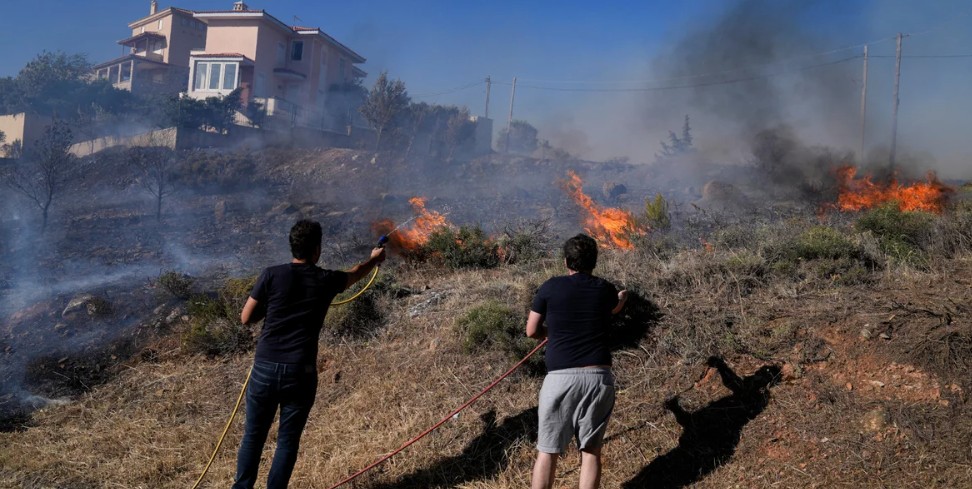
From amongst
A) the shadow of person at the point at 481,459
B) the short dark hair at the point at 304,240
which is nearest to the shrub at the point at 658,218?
the shadow of person at the point at 481,459

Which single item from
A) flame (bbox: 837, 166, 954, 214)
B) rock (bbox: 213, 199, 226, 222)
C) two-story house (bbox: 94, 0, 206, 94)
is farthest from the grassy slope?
two-story house (bbox: 94, 0, 206, 94)

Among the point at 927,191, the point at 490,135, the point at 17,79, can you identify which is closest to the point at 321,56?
the point at 490,135

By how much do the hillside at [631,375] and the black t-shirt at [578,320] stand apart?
119cm

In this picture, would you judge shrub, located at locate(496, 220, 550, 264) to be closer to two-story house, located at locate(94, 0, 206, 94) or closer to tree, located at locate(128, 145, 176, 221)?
tree, located at locate(128, 145, 176, 221)

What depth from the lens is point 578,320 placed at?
372 cm

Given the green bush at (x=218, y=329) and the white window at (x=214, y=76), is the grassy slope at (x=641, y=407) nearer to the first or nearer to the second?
the green bush at (x=218, y=329)

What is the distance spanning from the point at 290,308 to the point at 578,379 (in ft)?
5.96

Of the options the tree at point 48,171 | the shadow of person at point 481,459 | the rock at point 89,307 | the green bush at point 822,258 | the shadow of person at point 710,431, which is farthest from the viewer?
the tree at point 48,171

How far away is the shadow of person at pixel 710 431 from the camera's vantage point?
4316 millimetres

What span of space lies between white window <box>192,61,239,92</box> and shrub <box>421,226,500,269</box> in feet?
96.7

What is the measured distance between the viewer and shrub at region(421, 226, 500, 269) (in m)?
9.61

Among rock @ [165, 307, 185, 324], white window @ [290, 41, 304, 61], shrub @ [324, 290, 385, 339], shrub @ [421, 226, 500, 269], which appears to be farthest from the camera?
white window @ [290, 41, 304, 61]

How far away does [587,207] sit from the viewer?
55.5ft

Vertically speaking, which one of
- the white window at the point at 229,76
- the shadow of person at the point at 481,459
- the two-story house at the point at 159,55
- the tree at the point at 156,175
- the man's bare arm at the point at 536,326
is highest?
the two-story house at the point at 159,55
